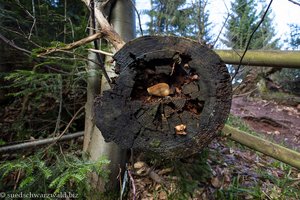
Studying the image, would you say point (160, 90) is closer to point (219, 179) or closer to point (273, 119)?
point (219, 179)

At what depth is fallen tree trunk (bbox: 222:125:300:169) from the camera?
6.40ft

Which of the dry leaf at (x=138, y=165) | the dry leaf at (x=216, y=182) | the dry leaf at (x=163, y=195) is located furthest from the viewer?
the dry leaf at (x=138, y=165)

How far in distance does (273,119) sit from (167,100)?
5.20 m

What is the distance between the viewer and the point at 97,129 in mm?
2357

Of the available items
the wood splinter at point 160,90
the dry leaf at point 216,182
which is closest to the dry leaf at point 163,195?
the dry leaf at point 216,182

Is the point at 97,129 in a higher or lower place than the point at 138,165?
higher

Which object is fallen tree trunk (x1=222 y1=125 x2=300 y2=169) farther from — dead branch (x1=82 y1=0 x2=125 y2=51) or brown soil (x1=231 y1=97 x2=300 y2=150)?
brown soil (x1=231 y1=97 x2=300 y2=150)

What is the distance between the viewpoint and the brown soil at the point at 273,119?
513cm

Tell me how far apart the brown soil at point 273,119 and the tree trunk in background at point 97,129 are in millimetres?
3513

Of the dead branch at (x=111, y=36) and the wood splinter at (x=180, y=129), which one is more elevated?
the dead branch at (x=111, y=36)

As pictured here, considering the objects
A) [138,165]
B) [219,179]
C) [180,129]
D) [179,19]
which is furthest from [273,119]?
[180,129]

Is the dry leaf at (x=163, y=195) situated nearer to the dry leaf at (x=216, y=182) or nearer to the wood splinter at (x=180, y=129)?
the dry leaf at (x=216, y=182)

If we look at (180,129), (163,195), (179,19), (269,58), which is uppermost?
(179,19)

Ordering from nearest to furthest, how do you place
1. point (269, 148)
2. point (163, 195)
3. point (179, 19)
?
point (269, 148), point (163, 195), point (179, 19)
